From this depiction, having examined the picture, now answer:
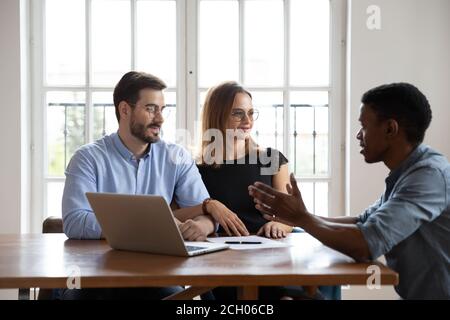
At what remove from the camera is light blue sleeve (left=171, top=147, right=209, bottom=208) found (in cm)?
259

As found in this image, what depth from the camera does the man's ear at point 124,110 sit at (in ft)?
8.72

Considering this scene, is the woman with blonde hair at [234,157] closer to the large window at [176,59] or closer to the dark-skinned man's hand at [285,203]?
the large window at [176,59]

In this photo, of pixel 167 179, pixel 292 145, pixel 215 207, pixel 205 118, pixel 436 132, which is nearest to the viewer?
pixel 215 207

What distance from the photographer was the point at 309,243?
201 centimetres

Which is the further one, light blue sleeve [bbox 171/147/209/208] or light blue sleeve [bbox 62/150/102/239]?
light blue sleeve [bbox 171/147/209/208]

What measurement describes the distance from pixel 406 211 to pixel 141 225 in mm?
785

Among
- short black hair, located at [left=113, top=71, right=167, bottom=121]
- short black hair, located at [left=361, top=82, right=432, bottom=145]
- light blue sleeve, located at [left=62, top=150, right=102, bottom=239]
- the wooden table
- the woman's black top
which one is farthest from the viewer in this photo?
the woman's black top

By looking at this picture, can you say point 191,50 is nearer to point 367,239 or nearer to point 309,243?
point 309,243

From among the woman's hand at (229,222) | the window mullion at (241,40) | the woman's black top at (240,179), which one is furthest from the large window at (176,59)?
the woman's hand at (229,222)

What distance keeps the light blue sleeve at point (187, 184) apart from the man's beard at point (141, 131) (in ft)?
0.46

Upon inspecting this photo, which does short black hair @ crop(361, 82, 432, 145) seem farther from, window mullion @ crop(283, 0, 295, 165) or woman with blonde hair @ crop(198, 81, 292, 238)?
window mullion @ crop(283, 0, 295, 165)

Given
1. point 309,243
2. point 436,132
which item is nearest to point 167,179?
point 309,243

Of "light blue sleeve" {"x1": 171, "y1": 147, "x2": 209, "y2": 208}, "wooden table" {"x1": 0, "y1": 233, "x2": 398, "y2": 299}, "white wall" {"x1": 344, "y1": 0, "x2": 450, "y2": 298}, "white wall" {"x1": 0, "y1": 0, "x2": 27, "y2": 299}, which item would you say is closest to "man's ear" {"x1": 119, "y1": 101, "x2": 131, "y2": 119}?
"light blue sleeve" {"x1": 171, "y1": 147, "x2": 209, "y2": 208}
